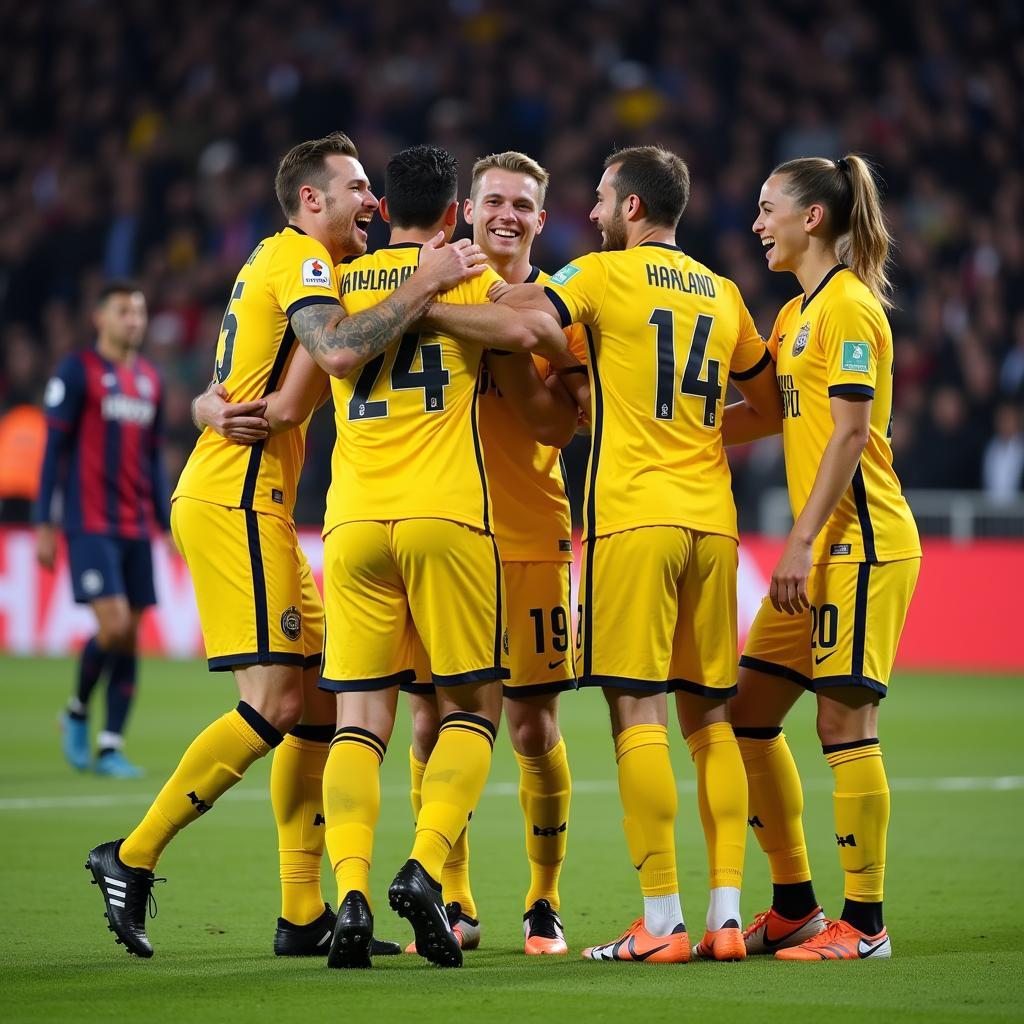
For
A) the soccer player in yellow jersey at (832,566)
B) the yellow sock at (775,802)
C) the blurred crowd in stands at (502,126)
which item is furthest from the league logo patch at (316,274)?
the blurred crowd in stands at (502,126)

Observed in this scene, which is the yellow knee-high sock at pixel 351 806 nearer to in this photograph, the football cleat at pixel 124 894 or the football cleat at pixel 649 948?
the football cleat at pixel 124 894

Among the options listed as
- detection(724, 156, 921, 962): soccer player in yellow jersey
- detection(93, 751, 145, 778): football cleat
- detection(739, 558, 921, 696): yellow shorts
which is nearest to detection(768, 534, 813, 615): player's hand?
detection(724, 156, 921, 962): soccer player in yellow jersey

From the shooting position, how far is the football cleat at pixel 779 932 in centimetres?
557

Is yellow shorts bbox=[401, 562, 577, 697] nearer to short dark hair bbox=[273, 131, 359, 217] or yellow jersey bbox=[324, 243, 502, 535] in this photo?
yellow jersey bbox=[324, 243, 502, 535]

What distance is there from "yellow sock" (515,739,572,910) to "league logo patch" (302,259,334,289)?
173 cm

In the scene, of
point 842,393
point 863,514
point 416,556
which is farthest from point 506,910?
point 842,393

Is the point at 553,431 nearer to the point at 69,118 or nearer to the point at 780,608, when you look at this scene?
the point at 780,608

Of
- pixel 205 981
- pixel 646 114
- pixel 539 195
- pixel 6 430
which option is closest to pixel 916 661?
pixel 646 114

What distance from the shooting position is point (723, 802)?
5.34 metres

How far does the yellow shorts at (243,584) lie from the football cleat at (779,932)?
1.72m

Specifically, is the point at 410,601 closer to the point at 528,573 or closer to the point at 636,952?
the point at 528,573

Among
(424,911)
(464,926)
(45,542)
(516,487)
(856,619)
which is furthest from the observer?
(45,542)

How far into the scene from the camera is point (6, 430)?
17703 mm

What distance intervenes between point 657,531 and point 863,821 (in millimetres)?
1115
